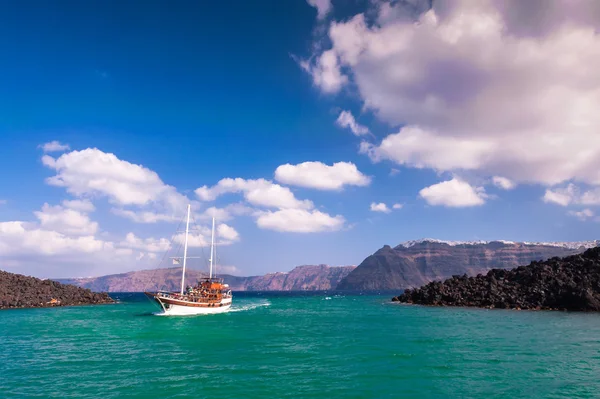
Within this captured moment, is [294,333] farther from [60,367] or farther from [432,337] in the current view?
[60,367]

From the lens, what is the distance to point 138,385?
77.4ft

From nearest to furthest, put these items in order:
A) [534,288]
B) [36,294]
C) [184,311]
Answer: [184,311]
[534,288]
[36,294]

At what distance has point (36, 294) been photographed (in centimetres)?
10669

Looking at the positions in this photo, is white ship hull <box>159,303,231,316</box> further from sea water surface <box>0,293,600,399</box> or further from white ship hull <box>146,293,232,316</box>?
sea water surface <box>0,293,600,399</box>

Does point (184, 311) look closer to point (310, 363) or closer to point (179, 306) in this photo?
point (179, 306)

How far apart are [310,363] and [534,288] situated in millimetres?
70373

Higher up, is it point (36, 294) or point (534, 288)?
point (36, 294)

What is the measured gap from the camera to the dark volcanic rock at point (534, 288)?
7081cm

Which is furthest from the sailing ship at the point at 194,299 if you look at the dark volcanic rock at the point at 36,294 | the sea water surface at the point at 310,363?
the dark volcanic rock at the point at 36,294

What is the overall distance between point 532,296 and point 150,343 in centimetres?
7359

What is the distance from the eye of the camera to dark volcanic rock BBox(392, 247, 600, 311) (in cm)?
7081

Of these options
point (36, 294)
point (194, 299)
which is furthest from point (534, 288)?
point (36, 294)

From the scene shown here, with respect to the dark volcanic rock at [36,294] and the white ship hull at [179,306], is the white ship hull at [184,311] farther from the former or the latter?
the dark volcanic rock at [36,294]

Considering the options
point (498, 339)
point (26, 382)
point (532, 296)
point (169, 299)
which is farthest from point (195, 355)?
point (532, 296)
